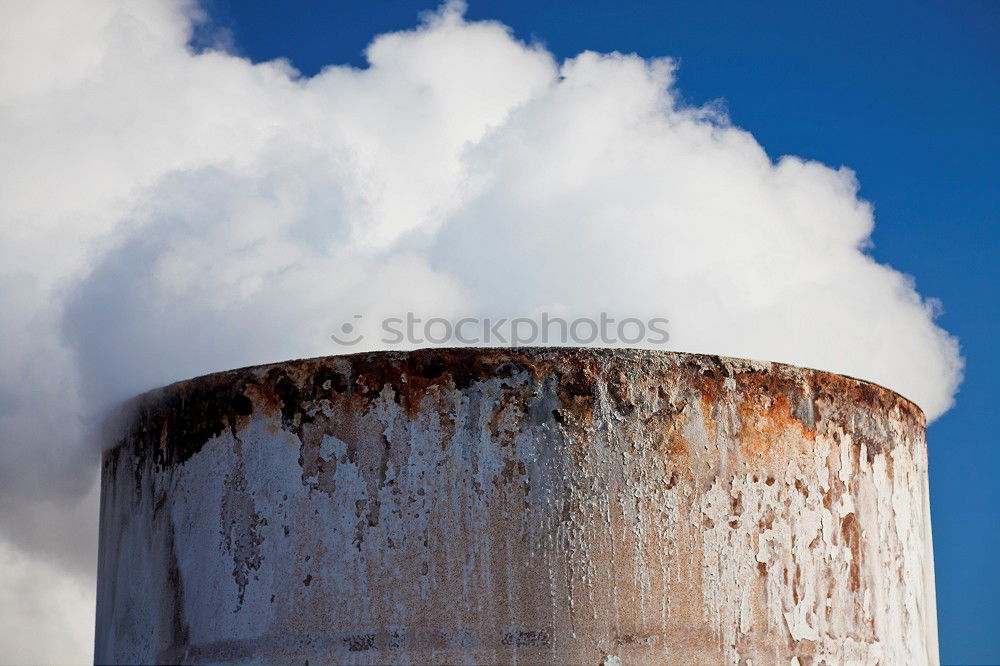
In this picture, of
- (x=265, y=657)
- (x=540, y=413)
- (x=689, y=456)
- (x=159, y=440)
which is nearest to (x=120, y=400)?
(x=159, y=440)

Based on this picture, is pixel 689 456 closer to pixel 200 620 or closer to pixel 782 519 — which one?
pixel 782 519

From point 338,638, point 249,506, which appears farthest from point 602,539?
point 249,506

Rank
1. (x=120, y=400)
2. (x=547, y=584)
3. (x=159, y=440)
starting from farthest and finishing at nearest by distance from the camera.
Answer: (x=120, y=400) < (x=159, y=440) < (x=547, y=584)

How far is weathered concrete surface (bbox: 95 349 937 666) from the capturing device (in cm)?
478

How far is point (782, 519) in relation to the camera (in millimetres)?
5066

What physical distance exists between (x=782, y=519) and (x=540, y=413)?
1.03 meters

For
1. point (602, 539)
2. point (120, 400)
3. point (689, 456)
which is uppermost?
point (120, 400)

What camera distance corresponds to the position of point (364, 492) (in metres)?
4.87

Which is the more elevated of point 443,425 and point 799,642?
point 443,425

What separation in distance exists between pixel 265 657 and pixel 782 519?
2015mm

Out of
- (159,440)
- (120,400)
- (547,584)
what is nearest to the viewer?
(547,584)

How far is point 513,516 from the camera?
15.8 feet

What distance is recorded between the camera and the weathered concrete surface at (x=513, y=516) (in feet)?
15.7

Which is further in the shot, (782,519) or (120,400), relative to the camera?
(120,400)
